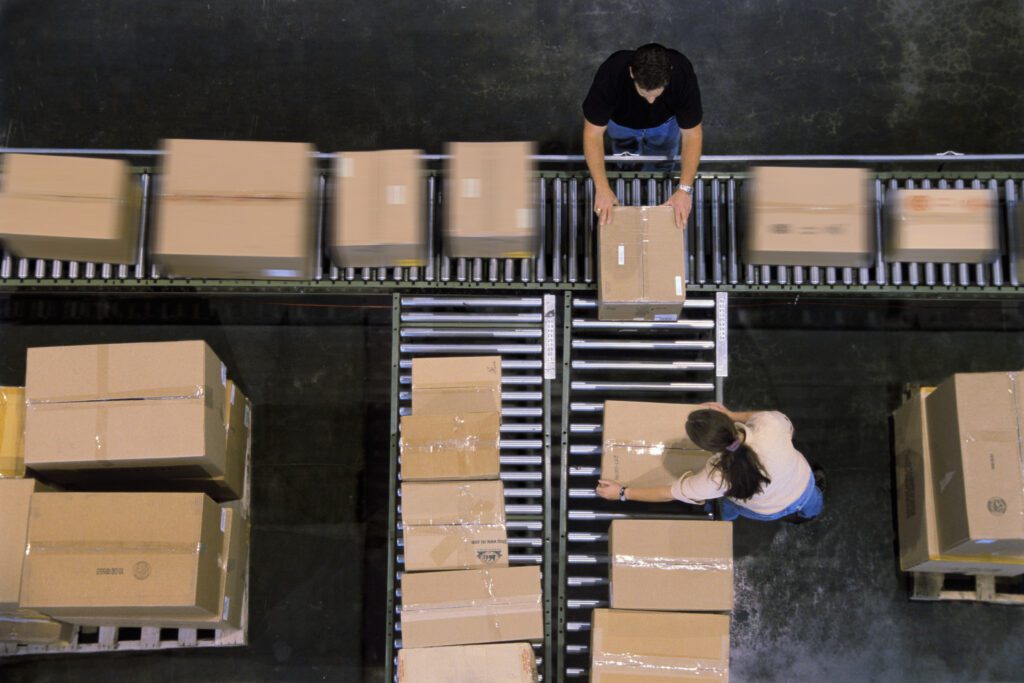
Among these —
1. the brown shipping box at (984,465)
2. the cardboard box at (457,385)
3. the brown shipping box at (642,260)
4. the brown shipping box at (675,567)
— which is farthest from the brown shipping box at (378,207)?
the brown shipping box at (984,465)

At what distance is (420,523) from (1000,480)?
126 inches

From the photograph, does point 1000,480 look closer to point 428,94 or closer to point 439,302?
point 439,302

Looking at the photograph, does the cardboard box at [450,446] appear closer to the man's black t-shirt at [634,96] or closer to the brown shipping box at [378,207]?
the brown shipping box at [378,207]

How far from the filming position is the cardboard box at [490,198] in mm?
4688

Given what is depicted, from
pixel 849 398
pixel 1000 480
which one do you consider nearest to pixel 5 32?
pixel 849 398

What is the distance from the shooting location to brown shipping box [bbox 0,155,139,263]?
4656 millimetres

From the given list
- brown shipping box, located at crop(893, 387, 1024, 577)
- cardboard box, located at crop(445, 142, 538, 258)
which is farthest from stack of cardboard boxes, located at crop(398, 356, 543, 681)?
brown shipping box, located at crop(893, 387, 1024, 577)

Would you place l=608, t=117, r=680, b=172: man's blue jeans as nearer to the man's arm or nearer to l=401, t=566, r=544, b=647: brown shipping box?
the man's arm

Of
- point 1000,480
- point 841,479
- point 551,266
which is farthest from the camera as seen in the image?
point 841,479

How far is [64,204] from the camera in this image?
4684 millimetres

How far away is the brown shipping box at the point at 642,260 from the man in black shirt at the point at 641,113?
91 mm

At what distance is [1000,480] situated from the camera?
457 centimetres

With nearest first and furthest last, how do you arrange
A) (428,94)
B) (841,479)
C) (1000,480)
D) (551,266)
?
(1000,480)
(551,266)
(841,479)
(428,94)

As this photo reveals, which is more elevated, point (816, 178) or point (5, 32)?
point (5, 32)
